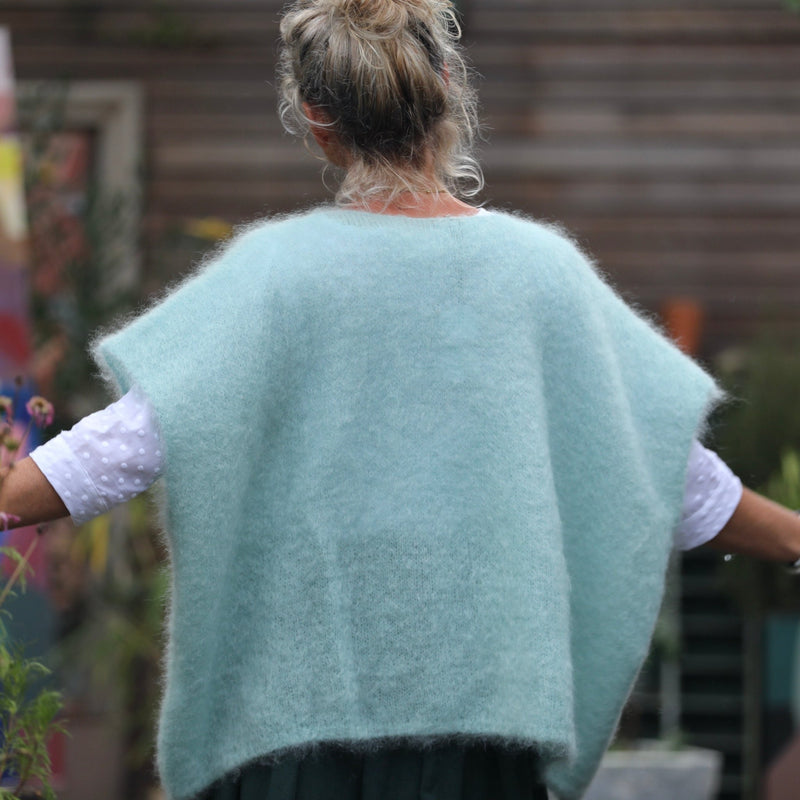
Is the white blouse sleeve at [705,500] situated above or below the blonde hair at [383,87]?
below

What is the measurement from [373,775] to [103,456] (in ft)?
1.85

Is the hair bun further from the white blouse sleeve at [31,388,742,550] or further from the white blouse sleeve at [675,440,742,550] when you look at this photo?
the white blouse sleeve at [675,440,742,550]

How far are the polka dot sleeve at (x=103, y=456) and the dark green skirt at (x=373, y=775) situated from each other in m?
0.44

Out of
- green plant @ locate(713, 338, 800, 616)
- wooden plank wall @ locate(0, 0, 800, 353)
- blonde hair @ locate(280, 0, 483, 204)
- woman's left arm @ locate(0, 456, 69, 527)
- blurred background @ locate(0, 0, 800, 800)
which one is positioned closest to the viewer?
woman's left arm @ locate(0, 456, 69, 527)

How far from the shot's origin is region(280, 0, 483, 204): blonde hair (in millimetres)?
1896

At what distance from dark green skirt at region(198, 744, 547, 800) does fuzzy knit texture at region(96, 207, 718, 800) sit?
45mm

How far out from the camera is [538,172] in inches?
219

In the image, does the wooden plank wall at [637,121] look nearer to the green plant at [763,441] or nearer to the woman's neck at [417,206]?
the green plant at [763,441]

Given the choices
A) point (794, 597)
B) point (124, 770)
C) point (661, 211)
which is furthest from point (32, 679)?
point (661, 211)

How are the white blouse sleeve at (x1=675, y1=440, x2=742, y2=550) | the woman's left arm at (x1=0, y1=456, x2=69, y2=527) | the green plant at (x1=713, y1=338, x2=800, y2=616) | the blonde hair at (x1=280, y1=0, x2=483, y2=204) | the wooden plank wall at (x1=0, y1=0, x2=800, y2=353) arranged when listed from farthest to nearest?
the wooden plank wall at (x1=0, y1=0, x2=800, y2=353) → the green plant at (x1=713, y1=338, x2=800, y2=616) → the white blouse sleeve at (x1=675, y1=440, x2=742, y2=550) → the blonde hair at (x1=280, y1=0, x2=483, y2=204) → the woman's left arm at (x1=0, y1=456, x2=69, y2=527)

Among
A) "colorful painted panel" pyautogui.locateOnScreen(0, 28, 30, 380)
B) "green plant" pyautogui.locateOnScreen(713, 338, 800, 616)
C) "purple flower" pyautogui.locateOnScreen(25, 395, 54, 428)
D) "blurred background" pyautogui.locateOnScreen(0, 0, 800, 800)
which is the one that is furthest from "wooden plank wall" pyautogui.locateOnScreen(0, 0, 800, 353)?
"purple flower" pyautogui.locateOnScreen(25, 395, 54, 428)

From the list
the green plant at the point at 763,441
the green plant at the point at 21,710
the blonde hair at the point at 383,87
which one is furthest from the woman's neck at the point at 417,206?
the green plant at the point at 763,441

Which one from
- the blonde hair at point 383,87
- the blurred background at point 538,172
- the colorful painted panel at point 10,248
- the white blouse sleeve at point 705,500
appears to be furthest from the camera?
the blurred background at point 538,172

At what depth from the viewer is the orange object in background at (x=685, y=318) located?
17.9 feet
